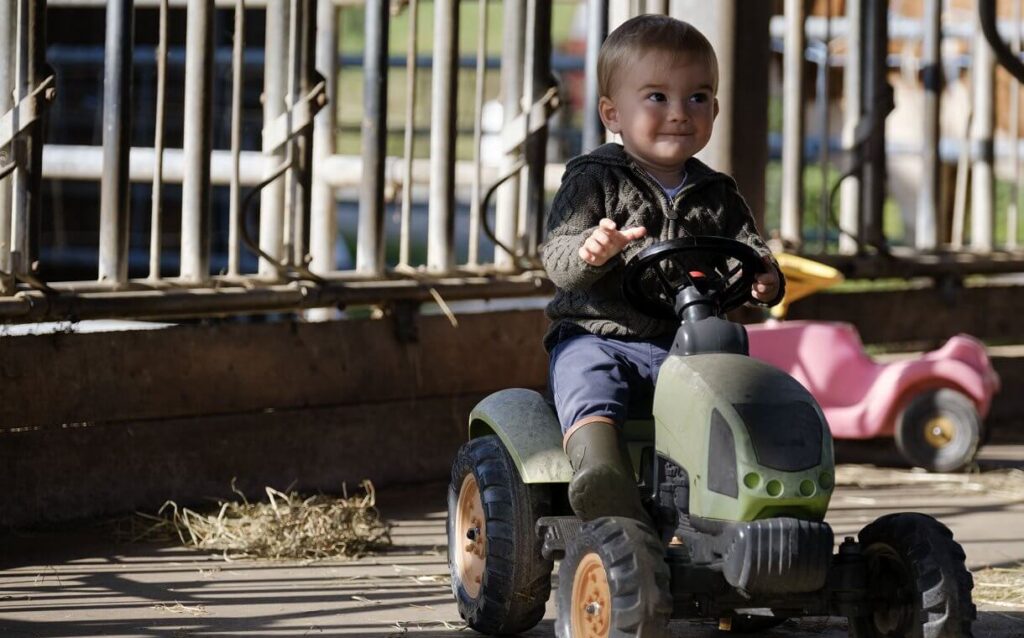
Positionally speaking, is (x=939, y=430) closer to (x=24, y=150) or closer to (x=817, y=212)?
(x=24, y=150)

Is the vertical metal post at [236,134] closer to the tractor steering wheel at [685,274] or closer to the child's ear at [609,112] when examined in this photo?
the child's ear at [609,112]

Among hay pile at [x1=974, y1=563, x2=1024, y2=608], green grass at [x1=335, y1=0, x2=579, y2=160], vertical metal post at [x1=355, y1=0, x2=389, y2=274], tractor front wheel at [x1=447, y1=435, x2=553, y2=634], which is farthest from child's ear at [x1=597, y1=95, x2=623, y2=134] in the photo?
green grass at [x1=335, y1=0, x2=579, y2=160]

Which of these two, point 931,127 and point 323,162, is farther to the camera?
point 931,127

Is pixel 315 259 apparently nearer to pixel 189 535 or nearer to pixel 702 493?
pixel 189 535

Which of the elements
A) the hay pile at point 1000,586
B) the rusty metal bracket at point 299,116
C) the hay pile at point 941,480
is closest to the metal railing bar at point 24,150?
the rusty metal bracket at point 299,116

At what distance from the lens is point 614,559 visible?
2.81 m

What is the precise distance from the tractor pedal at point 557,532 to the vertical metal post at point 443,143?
238 centimetres

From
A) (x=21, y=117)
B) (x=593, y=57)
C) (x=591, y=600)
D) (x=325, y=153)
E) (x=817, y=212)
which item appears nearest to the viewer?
(x=591, y=600)

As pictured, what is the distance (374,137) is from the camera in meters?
5.34

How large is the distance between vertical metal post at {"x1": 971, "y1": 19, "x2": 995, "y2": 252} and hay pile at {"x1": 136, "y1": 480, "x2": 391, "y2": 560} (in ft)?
14.0

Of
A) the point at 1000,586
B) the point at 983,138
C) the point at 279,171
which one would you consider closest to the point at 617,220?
the point at 1000,586

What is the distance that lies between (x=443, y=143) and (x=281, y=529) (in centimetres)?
179

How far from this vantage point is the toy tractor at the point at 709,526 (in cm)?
279

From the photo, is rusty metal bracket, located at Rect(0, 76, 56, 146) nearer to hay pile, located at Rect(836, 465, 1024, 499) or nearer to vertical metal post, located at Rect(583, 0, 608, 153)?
vertical metal post, located at Rect(583, 0, 608, 153)
